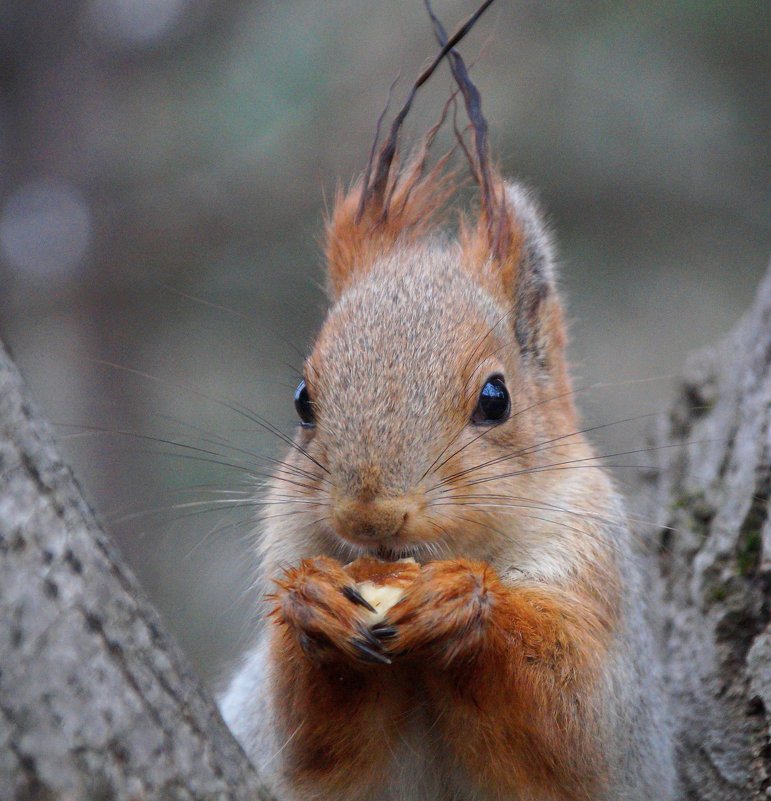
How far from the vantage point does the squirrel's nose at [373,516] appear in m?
2.25

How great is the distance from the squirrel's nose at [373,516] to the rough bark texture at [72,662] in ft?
2.21

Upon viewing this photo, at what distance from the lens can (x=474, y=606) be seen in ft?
7.32

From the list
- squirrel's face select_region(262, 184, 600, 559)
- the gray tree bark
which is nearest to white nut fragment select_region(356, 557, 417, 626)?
squirrel's face select_region(262, 184, 600, 559)

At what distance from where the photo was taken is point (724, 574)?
320 cm

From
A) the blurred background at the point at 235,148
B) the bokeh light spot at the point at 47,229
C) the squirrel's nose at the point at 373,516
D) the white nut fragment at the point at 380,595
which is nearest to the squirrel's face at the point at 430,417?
the squirrel's nose at the point at 373,516

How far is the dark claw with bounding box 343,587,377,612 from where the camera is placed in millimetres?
2180

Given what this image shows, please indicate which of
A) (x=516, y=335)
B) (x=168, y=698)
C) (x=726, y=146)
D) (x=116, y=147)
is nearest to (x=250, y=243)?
(x=116, y=147)

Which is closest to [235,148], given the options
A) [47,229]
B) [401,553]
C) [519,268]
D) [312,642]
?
[47,229]

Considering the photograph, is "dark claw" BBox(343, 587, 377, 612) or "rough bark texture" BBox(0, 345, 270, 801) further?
"dark claw" BBox(343, 587, 377, 612)

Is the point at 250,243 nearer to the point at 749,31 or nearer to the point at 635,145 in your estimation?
the point at 635,145

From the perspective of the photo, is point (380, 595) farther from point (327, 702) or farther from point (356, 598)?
point (327, 702)

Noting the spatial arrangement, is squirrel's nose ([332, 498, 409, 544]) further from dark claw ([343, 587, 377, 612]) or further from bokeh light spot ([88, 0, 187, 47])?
bokeh light spot ([88, 0, 187, 47])

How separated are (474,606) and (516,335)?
1.05 m

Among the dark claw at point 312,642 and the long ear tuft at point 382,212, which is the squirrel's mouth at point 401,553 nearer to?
the dark claw at point 312,642
